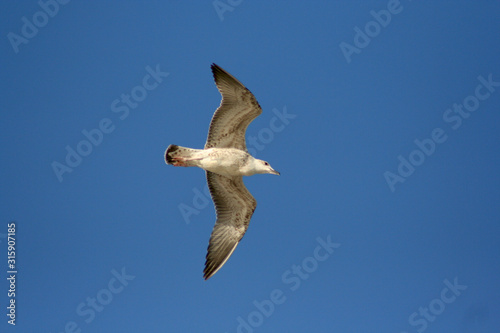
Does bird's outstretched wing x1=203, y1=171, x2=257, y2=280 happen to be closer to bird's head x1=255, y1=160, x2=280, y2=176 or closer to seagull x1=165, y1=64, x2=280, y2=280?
seagull x1=165, y1=64, x2=280, y2=280

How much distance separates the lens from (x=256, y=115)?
1372 centimetres

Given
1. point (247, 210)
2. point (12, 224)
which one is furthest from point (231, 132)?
point (12, 224)

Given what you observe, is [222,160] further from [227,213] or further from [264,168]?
[227,213]

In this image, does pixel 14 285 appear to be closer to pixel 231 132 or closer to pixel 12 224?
pixel 12 224

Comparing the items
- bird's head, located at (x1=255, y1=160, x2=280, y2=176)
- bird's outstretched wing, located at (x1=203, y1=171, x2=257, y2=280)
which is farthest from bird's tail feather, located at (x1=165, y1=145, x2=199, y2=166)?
bird's head, located at (x1=255, y1=160, x2=280, y2=176)

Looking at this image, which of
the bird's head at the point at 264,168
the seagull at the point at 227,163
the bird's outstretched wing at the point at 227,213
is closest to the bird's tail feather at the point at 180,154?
the seagull at the point at 227,163

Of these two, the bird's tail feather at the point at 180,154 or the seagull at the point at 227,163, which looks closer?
the seagull at the point at 227,163

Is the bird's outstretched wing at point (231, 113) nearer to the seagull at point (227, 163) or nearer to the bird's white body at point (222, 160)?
the seagull at point (227, 163)

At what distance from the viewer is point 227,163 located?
1385 cm

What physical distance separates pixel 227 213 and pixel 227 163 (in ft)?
3.73

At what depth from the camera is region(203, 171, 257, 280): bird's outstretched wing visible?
14367 mm

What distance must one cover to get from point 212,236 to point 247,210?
0.73 meters

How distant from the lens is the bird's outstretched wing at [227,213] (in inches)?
566

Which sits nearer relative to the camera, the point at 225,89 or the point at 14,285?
the point at 225,89
